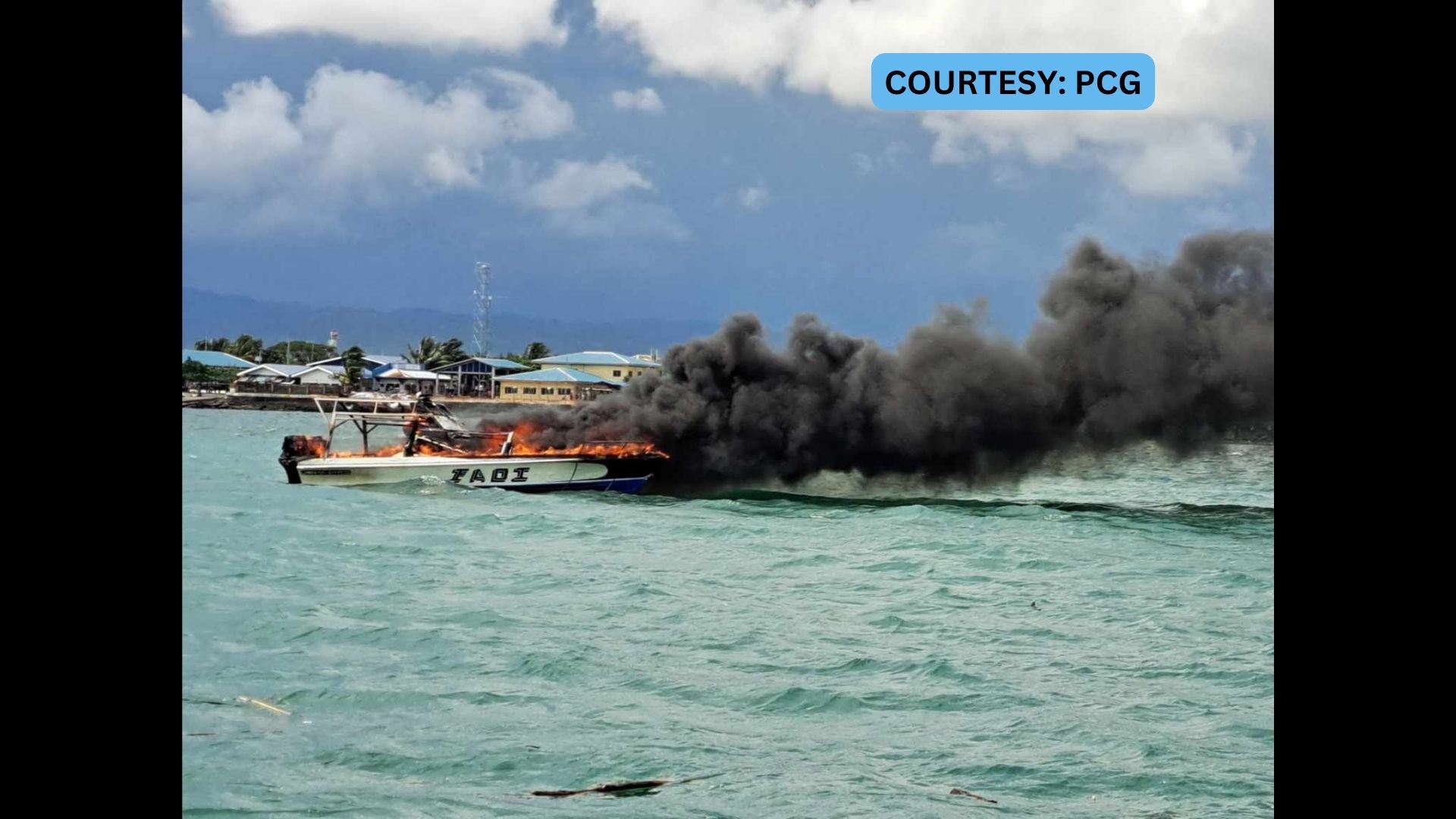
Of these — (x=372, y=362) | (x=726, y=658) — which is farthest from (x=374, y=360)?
(x=726, y=658)

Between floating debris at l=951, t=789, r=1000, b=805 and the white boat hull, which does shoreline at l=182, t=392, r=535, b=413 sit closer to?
the white boat hull

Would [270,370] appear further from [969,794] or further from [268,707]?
[969,794]

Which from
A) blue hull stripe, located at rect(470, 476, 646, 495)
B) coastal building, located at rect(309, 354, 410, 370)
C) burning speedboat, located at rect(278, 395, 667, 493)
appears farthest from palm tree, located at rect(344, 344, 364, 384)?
Answer: blue hull stripe, located at rect(470, 476, 646, 495)

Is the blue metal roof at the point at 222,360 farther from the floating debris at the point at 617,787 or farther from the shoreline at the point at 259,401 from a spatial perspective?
the floating debris at the point at 617,787

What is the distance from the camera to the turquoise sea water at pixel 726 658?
5.69 meters

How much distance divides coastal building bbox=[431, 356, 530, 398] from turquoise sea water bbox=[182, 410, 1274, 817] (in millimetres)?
16694

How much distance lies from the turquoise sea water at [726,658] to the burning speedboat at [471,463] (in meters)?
0.31

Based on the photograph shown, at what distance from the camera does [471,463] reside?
61.5ft

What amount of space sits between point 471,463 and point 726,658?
10.0 metres
